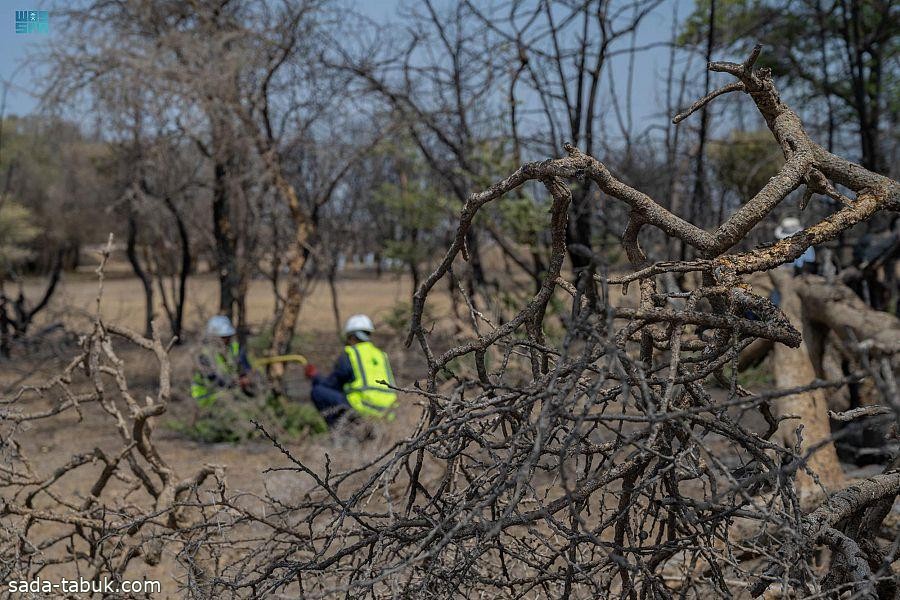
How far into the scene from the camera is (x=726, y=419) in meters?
1.77

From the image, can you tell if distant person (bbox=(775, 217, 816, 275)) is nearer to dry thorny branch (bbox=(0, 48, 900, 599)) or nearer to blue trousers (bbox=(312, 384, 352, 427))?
blue trousers (bbox=(312, 384, 352, 427))

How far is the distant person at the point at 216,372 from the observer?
7.55 metres

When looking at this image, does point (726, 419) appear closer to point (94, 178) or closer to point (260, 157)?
point (260, 157)

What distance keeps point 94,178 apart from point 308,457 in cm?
1611

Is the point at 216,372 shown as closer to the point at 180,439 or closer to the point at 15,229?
the point at 180,439

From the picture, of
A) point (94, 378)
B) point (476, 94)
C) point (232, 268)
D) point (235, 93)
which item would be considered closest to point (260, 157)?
point (235, 93)

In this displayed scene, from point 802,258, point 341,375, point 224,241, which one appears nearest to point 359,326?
point 341,375

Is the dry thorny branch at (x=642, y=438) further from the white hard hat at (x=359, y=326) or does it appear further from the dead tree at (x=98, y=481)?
the white hard hat at (x=359, y=326)

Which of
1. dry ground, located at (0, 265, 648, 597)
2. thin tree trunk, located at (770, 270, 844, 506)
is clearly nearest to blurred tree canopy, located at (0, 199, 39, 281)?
dry ground, located at (0, 265, 648, 597)

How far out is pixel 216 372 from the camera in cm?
754

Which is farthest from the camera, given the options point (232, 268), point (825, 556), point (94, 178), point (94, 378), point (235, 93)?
point (94, 178)

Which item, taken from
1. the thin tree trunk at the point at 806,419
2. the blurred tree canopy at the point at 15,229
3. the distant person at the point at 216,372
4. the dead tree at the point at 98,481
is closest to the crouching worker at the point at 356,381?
the distant person at the point at 216,372

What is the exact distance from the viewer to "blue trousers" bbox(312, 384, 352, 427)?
756cm

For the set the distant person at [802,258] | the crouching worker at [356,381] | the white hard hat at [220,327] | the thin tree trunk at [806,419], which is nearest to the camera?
the thin tree trunk at [806,419]
